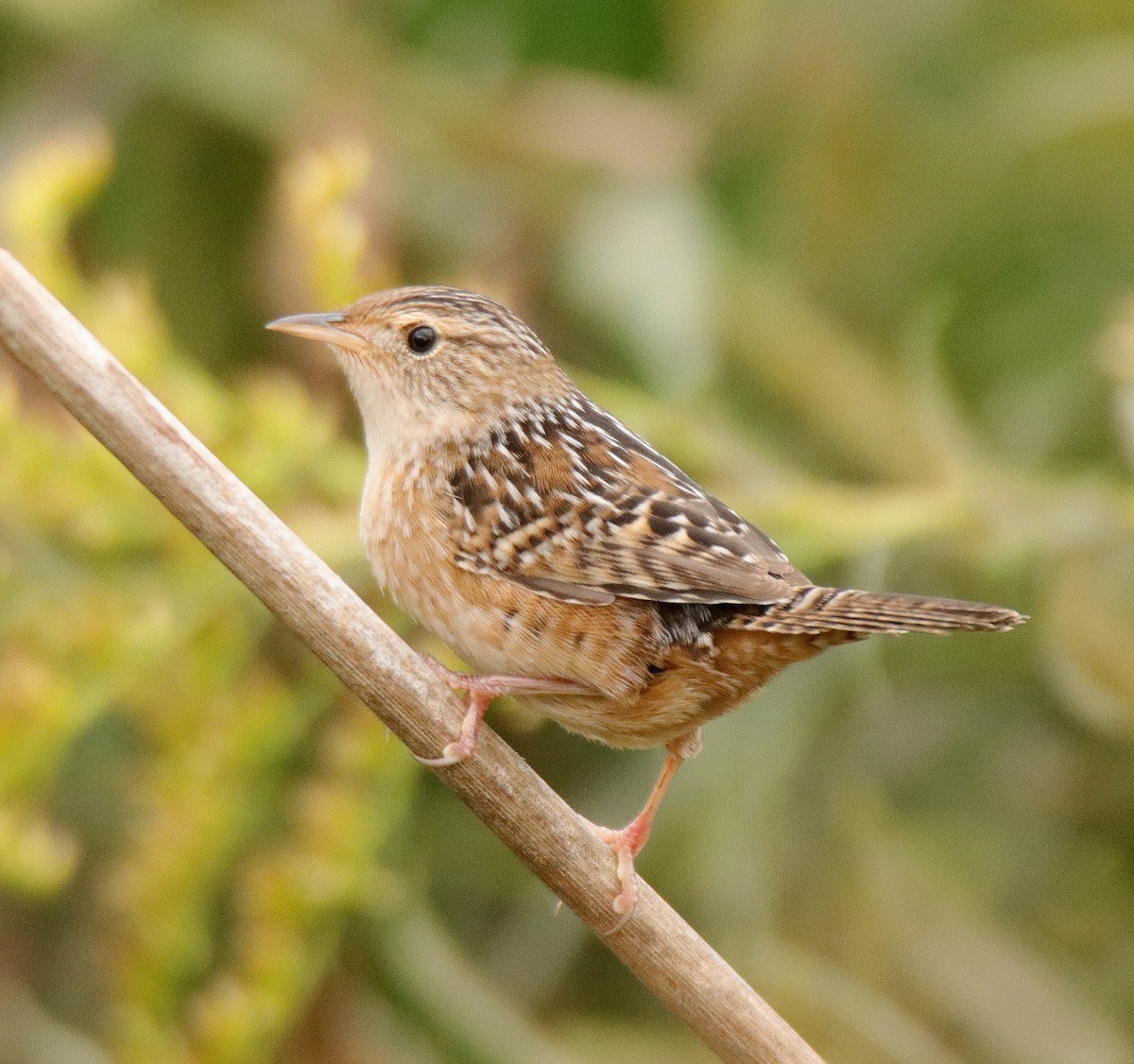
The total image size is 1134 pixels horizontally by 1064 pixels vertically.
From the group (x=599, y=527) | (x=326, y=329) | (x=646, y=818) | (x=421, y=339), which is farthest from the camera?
(x=421, y=339)

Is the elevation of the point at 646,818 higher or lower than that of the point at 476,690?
lower

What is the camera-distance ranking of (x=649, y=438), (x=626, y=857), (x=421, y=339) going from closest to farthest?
(x=626, y=857) < (x=421, y=339) < (x=649, y=438)

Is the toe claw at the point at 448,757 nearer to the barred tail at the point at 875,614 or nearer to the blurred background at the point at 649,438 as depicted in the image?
the barred tail at the point at 875,614

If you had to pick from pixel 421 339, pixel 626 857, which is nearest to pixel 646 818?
pixel 626 857

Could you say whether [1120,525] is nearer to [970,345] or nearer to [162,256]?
[970,345]

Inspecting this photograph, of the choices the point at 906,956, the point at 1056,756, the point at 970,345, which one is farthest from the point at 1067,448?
the point at 906,956

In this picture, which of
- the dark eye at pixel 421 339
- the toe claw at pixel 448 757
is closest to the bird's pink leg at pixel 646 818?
the toe claw at pixel 448 757

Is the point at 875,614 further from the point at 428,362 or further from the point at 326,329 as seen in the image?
the point at 326,329
